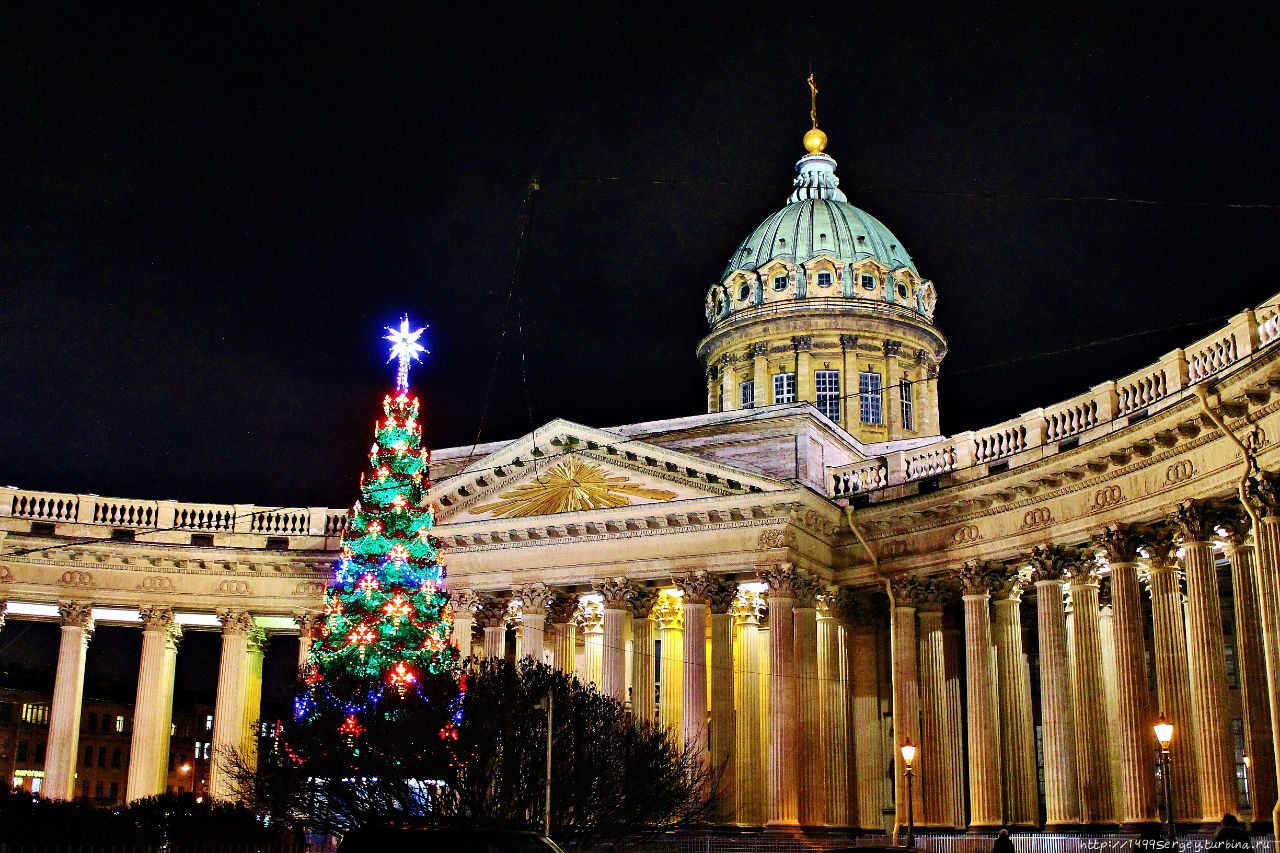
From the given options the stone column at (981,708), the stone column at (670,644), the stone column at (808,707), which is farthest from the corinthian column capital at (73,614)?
the stone column at (981,708)

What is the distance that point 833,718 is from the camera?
41.0 meters

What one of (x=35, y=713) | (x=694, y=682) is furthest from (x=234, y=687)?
(x=35, y=713)

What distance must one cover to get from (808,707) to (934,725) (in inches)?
139

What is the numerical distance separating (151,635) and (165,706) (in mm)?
2373

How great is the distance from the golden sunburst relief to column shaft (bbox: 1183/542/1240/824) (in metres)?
16.0

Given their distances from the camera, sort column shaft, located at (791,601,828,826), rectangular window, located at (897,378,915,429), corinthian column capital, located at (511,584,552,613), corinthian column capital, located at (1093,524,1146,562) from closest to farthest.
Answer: corinthian column capital, located at (1093,524,1146,562) → column shaft, located at (791,601,828,826) → corinthian column capital, located at (511,584,552,613) → rectangular window, located at (897,378,915,429)

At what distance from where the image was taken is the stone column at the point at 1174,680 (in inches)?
1181

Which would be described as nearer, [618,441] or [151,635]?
[618,441]

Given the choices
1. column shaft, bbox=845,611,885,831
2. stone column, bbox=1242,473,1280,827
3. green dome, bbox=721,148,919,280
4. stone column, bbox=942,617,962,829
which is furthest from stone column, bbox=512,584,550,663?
green dome, bbox=721,148,919,280

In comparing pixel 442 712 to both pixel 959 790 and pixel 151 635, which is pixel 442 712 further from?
pixel 151 635

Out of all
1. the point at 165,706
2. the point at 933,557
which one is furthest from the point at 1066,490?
the point at 165,706

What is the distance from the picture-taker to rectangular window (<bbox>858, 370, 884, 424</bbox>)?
5916 centimetres

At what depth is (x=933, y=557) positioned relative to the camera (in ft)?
128

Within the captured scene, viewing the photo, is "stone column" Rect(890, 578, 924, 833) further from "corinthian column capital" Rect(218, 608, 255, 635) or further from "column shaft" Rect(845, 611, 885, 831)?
"corinthian column capital" Rect(218, 608, 255, 635)
